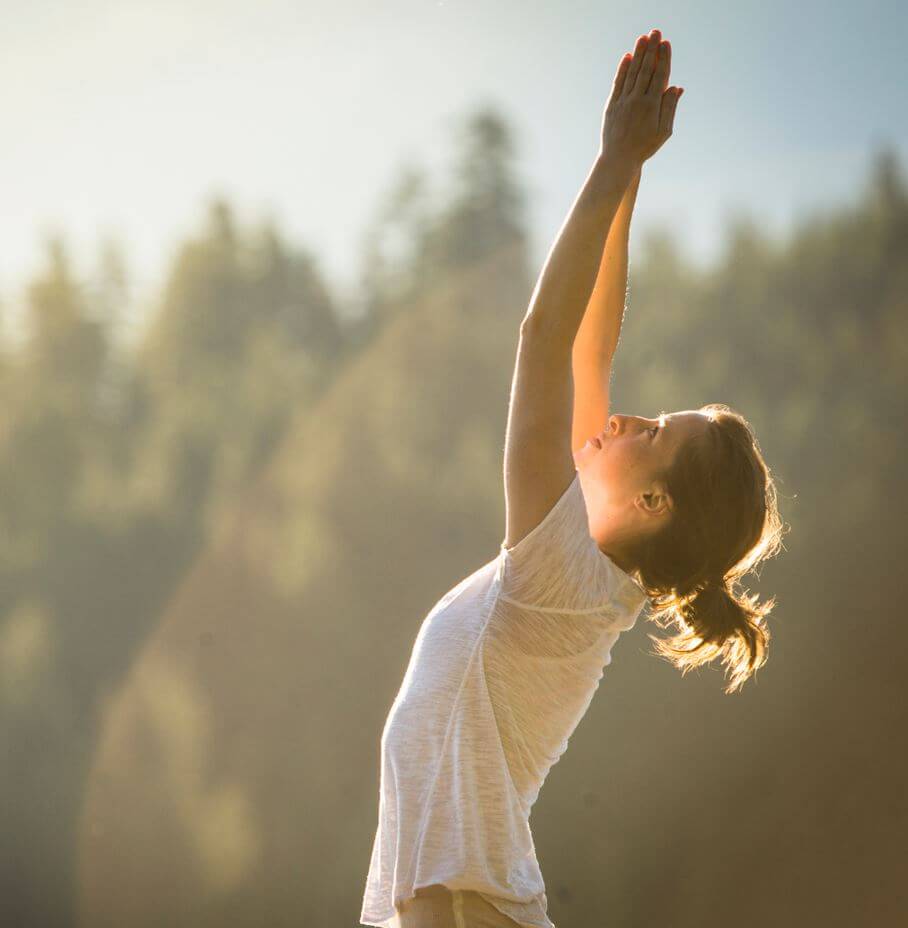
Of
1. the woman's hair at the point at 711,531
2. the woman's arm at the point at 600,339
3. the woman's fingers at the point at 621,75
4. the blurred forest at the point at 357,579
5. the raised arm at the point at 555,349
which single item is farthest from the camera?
the blurred forest at the point at 357,579

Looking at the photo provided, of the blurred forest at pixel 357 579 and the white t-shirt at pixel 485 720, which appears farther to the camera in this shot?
the blurred forest at pixel 357 579

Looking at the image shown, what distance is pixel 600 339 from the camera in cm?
166

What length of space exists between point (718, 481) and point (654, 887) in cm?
822

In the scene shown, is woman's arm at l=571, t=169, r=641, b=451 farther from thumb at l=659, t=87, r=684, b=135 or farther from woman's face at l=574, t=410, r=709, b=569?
thumb at l=659, t=87, r=684, b=135

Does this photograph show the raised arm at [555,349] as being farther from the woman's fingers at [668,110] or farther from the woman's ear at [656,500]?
the woman's ear at [656,500]

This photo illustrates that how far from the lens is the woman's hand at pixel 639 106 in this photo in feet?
4.14

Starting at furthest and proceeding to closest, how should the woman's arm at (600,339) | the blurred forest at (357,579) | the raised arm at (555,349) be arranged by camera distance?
the blurred forest at (357,579)
the woman's arm at (600,339)
the raised arm at (555,349)

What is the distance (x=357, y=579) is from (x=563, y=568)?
8.88 metres

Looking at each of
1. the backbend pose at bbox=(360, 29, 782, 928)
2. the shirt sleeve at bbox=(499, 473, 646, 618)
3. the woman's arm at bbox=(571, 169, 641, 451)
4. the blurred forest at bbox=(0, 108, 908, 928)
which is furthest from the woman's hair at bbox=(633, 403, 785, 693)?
the blurred forest at bbox=(0, 108, 908, 928)

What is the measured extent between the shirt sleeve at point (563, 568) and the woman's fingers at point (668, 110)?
39 centimetres

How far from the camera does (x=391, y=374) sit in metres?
10.5

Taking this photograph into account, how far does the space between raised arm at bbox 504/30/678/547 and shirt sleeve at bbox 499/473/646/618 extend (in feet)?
0.04

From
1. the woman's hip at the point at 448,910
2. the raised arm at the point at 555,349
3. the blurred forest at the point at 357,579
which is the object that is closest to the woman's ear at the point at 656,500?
the raised arm at the point at 555,349

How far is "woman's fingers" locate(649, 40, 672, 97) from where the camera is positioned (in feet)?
4.19
